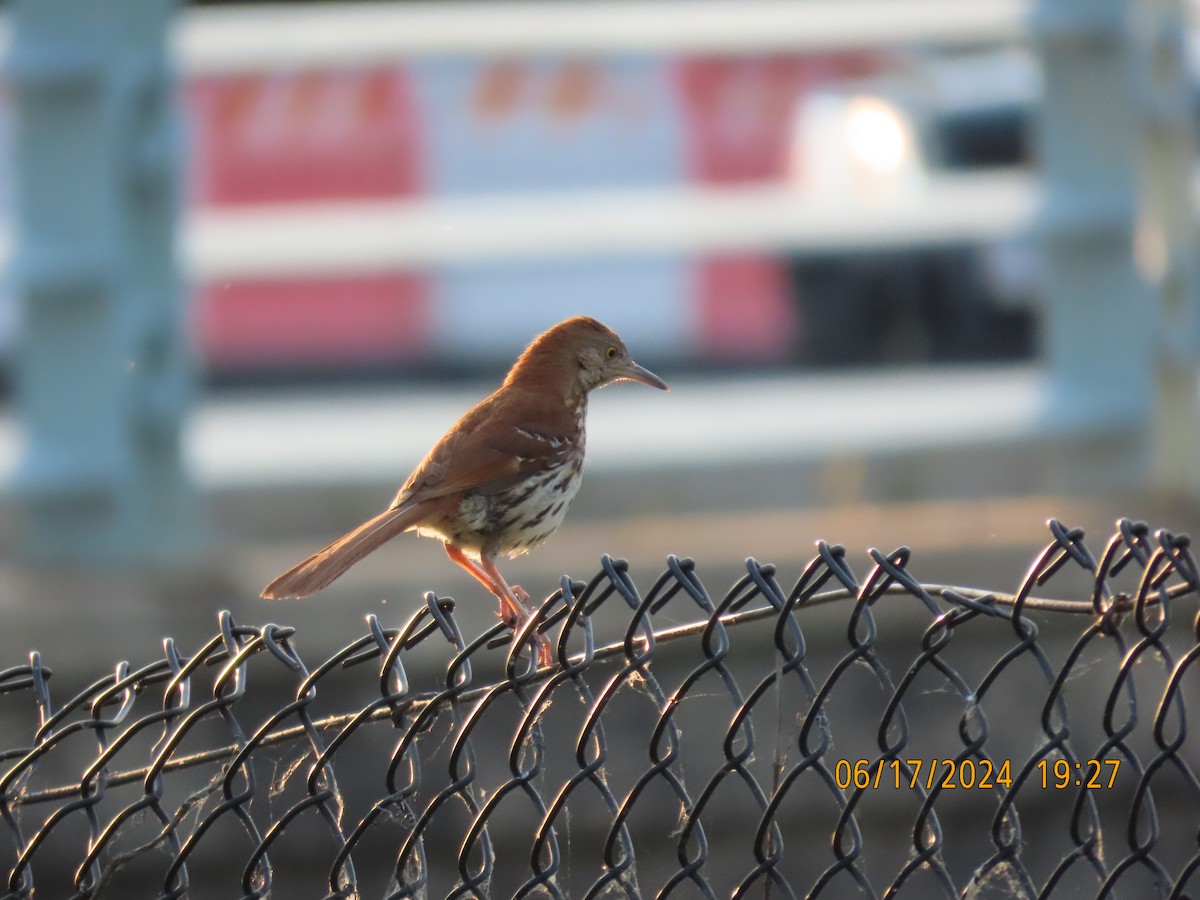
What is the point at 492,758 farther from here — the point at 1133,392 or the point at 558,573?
the point at 1133,392

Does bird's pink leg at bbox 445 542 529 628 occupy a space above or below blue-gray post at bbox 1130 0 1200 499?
below

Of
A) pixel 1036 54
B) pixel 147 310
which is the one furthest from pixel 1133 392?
pixel 147 310

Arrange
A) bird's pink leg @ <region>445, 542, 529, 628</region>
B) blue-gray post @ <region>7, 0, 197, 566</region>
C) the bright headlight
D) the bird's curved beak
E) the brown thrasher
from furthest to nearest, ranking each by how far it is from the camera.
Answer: the bright headlight < blue-gray post @ <region>7, 0, 197, 566</region> < the bird's curved beak < the brown thrasher < bird's pink leg @ <region>445, 542, 529, 628</region>

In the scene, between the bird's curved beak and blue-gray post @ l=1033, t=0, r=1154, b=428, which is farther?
blue-gray post @ l=1033, t=0, r=1154, b=428

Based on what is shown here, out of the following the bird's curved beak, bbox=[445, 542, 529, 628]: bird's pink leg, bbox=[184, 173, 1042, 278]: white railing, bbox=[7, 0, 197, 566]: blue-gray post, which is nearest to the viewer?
bbox=[445, 542, 529, 628]: bird's pink leg

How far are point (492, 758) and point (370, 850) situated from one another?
1.67ft

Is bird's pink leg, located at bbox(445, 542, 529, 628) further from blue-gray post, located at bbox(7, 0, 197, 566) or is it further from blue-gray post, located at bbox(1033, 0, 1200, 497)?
blue-gray post, located at bbox(1033, 0, 1200, 497)

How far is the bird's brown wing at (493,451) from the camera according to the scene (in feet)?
13.1

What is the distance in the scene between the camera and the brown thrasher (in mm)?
4000

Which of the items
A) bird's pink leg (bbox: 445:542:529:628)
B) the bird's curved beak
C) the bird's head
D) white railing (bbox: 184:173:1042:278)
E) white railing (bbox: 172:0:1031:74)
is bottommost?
bird's pink leg (bbox: 445:542:529:628)

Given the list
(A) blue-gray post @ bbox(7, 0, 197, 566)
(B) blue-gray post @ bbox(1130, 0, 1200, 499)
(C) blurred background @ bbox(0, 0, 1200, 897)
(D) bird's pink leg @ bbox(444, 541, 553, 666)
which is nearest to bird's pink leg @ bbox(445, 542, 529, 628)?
(D) bird's pink leg @ bbox(444, 541, 553, 666)

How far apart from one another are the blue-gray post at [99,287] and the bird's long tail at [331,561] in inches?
97.4

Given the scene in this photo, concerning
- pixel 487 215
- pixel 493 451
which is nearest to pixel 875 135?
pixel 487 215

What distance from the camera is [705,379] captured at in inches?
284
